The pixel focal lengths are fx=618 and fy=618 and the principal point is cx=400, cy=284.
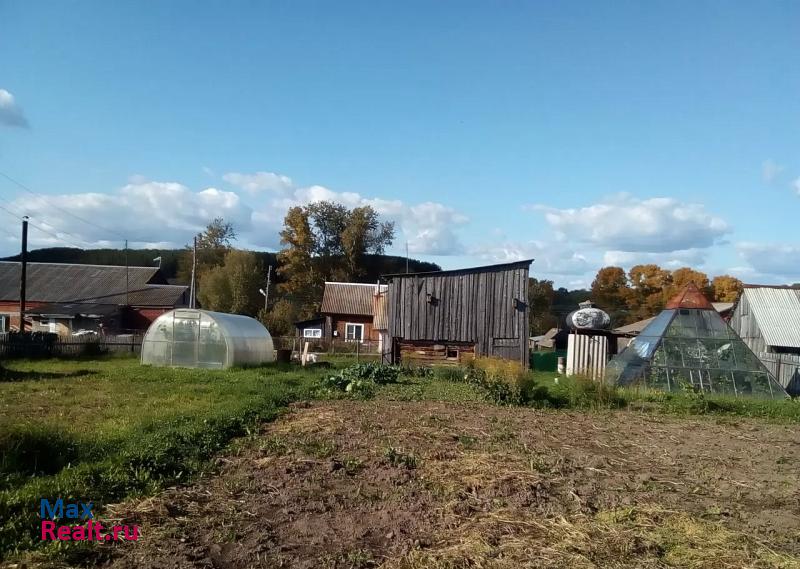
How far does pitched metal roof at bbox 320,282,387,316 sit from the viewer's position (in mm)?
45781

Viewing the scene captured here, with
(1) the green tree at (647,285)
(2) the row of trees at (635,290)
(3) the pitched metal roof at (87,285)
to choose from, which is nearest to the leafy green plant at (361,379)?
(3) the pitched metal roof at (87,285)

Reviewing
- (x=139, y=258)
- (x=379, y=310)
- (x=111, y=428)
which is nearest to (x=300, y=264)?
(x=379, y=310)

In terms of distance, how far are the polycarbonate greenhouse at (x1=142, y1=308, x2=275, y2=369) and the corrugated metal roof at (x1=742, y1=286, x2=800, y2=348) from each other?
20225 mm

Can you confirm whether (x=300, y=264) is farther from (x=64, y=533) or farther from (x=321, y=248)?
(x=64, y=533)

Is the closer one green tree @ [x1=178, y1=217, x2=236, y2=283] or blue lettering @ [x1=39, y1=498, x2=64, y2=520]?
blue lettering @ [x1=39, y1=498, x2=64, y2=520]

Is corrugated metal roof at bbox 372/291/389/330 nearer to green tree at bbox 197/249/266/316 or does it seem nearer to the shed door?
the shed door

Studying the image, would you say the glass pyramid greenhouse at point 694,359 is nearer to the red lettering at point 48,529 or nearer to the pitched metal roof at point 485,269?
the pitched metal roof at point 485,269

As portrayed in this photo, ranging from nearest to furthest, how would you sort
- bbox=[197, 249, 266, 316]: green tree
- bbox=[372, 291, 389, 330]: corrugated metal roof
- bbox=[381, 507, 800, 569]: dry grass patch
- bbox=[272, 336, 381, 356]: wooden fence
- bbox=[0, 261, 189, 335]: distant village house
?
1. bbox=[381, 507, 800, 569]: dry grass patch
2. bbox=[272, 336, 381, 356]: wooden fence
3. bbox=[0, 261, 189, 335]: distant village house
4. bbox=[372, 291, 389, 330]: corrugated metal roof
5. bbox=[197, 249, 266, 316]: green tree

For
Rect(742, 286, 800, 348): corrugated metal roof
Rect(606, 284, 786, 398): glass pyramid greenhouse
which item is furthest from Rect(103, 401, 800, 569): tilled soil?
Rect(742, 286, 800, 348): corrugated metal roof

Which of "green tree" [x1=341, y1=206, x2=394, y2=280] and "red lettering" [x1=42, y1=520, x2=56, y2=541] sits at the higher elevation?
"green tree" [x1=341, y1=206, x2=394, y2=280]

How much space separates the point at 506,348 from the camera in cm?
2702

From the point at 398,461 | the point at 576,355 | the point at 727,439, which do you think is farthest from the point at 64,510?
the point at 576,355

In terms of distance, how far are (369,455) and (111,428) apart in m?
4.03

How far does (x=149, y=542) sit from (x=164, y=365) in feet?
58.6
